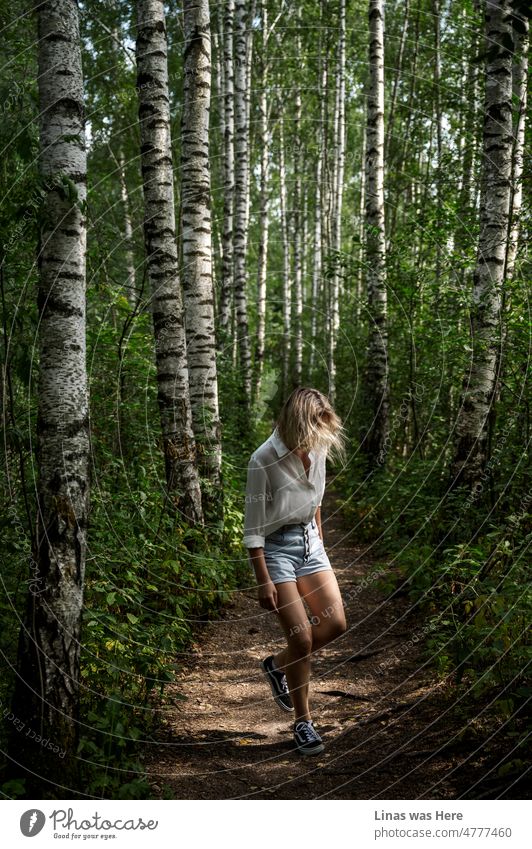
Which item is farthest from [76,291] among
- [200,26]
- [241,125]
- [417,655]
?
[241,125]

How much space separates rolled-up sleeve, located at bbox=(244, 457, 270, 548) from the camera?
4.65 meters

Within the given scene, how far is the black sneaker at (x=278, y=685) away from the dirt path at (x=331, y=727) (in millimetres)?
156

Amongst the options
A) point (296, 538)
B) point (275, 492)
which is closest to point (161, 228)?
point (275, 492)

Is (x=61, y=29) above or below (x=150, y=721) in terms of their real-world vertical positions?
above

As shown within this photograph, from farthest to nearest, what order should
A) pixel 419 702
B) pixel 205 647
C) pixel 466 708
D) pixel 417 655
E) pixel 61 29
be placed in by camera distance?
pixel 205 647 < pixel 417 655 < pixel 419 702 < pixel 466 708 < pixel 61 29

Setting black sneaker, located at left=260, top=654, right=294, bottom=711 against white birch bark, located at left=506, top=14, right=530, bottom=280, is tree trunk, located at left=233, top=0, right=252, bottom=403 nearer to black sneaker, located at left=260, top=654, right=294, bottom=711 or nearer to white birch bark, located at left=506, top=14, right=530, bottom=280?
white birch bark, located at left=506, top=14, right=530, bottom=280

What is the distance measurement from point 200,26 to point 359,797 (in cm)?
832

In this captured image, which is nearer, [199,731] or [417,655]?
[199,731]

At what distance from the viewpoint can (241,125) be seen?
52.7 feet

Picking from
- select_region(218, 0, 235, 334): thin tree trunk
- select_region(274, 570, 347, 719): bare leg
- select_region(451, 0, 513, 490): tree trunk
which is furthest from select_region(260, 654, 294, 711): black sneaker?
select_region(218, 0, 235, 334): thin tree trunk

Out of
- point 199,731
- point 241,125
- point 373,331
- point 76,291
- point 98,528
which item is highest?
point 241,125
